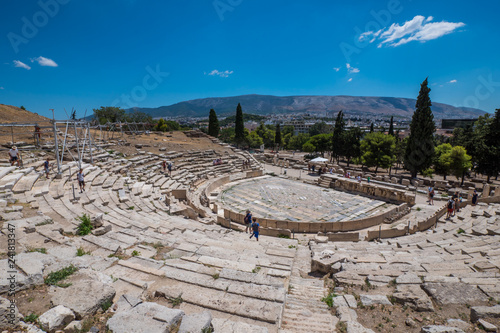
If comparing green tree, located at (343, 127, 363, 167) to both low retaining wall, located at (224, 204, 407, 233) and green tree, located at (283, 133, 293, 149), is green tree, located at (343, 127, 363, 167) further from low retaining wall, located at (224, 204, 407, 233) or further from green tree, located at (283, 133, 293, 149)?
green tree, located at (283, 133, 293, 149)

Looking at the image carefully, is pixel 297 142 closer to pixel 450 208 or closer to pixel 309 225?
pixel 450 208

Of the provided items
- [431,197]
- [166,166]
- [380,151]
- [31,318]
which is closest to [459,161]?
[380,151]

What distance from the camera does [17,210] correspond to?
361 inches

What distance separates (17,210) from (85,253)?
480cm

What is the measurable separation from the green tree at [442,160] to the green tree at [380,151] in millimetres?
4775

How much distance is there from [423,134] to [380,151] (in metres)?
5.58

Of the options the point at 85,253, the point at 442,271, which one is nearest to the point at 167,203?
the point at 85,253

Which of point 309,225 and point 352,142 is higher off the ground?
point 352,142

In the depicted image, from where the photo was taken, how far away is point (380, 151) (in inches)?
1348

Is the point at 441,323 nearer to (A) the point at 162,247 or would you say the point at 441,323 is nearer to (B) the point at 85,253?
(A) the point at 162,247

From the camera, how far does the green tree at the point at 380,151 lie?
111 ft

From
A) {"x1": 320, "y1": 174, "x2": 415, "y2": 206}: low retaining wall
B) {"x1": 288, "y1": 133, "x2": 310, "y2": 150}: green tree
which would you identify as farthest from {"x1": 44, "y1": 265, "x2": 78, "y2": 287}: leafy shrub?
{"x1": 288, "y1": 133, "x2": 310, "y2": 150}: green tree

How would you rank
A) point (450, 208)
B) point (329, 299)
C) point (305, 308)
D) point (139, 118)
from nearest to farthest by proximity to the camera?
point (305, 308)
point (329, 299)
point (450, 208)
point (139, 118)

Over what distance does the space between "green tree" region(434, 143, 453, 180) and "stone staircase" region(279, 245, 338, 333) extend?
2999 centimetres
